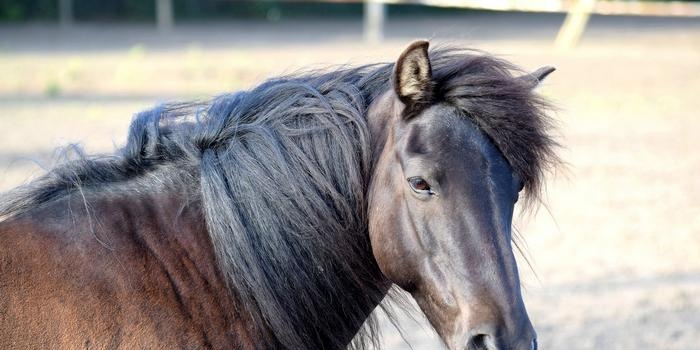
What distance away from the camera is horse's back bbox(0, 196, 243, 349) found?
225 cm

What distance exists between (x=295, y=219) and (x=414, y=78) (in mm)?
519

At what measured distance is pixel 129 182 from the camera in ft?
8.25

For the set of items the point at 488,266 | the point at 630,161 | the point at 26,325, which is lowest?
the point at 630,161

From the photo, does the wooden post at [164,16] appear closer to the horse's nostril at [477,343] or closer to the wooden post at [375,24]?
the wooden post at [375,24]

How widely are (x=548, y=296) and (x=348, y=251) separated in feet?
12.7

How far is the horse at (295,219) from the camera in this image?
7.41 feet

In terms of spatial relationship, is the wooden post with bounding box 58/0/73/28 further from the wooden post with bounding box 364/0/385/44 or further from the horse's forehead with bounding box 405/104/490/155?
the horse's forehead with bounding box 405/104/490/155

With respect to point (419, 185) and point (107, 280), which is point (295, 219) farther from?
point (107, 280)

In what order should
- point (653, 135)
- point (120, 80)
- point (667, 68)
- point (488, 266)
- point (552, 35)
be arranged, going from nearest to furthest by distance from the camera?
point (488, 266), point (653, 135), point (120, 80), point (667, 68), point (552, 35)

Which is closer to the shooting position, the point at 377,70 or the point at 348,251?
the point at 348,251

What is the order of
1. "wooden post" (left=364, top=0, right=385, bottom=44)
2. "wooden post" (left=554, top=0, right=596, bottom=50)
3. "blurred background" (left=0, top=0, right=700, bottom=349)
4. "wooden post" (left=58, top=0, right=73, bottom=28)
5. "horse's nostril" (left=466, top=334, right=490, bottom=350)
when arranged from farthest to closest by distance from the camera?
"wooden post" (left=58, top=0, right=73, bottom=28) → "wooden post" (left=364, top=0, right=385, bottom=44) → "wooden post" (left=554, top=0, right=596, bottom=50) → "blurred background" (left=0, top=0, right=700, bottom=349) → "horse's nostril" (left=466, top=334, right=490, bottom=350)

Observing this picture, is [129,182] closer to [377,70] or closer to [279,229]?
[279,229]

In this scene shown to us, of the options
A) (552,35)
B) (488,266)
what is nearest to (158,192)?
(488,266)

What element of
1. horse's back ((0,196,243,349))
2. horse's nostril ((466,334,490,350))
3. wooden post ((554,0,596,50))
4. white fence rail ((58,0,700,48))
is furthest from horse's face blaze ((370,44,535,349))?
wooden post ((554,0,596,50))
